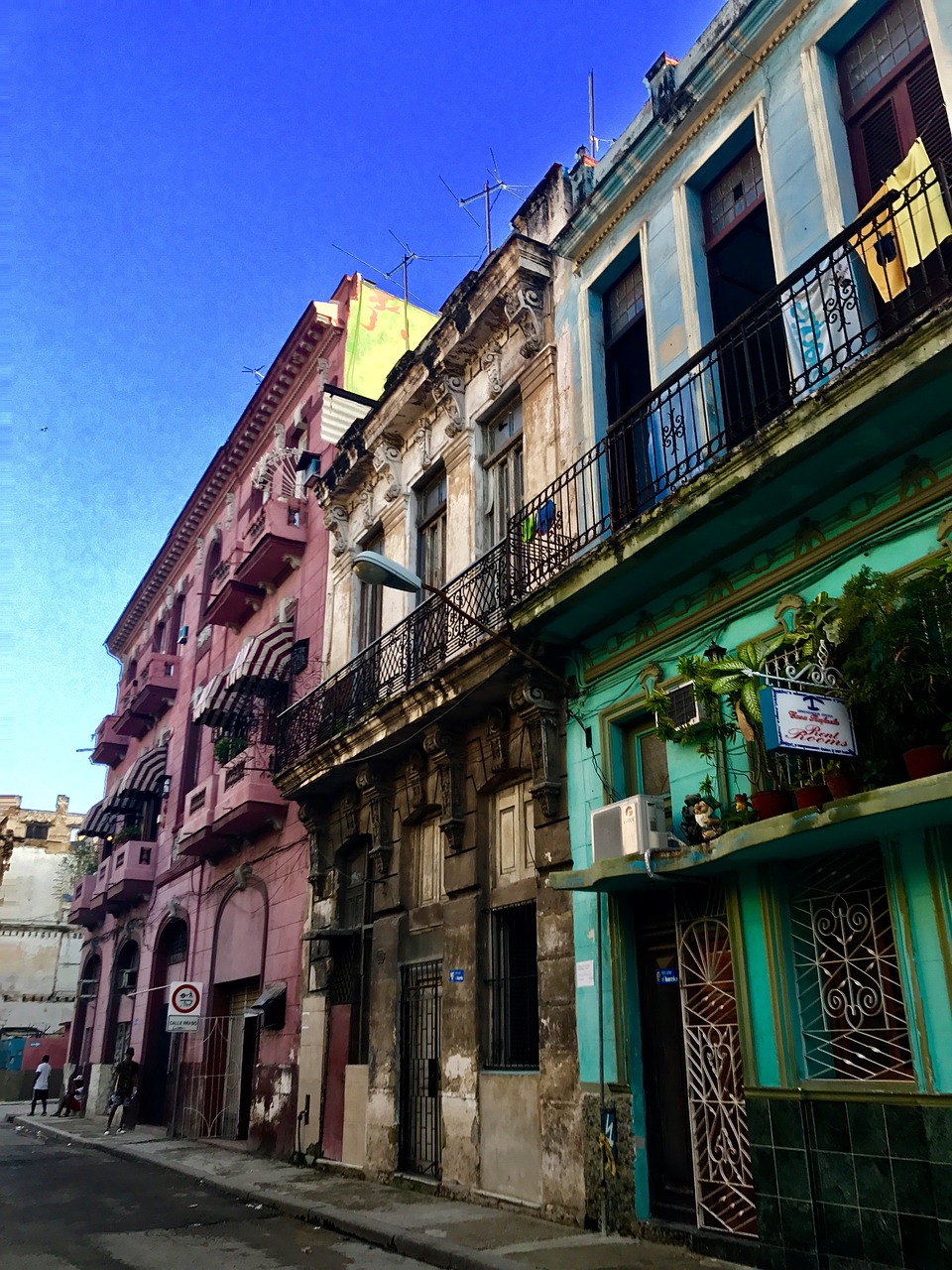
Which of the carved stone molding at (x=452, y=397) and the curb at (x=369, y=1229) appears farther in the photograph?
the carved stone molding at (x=452, y=397)

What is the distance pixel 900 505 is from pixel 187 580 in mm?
22844

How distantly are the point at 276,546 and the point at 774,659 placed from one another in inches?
500

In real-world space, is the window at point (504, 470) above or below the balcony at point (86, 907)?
above

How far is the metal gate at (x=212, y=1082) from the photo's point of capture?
1659 cm

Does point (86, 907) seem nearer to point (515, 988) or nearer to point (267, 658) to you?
point (267, 658)

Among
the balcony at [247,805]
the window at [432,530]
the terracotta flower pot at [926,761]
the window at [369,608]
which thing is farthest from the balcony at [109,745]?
the terracotta flower pot at [926,761]

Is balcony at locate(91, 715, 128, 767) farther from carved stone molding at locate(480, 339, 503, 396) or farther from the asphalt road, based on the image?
carved stone molding at locate(480, 339, 503, 396)

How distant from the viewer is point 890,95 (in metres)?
8.12

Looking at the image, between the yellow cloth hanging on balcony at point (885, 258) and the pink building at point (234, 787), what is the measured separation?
11.0 metres

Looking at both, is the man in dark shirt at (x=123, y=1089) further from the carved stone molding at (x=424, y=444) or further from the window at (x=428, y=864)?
the carved stone molding at (x=424, y=444)

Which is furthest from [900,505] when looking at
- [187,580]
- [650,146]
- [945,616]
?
[187,580]

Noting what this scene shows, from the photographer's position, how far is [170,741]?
24812mm

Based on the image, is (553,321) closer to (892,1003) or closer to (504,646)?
(504,646)

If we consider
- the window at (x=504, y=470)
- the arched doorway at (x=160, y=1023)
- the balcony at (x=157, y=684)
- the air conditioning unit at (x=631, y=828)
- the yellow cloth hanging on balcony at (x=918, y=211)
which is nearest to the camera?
the yellow cloth hanging on balcony at (x=918, y=211)
